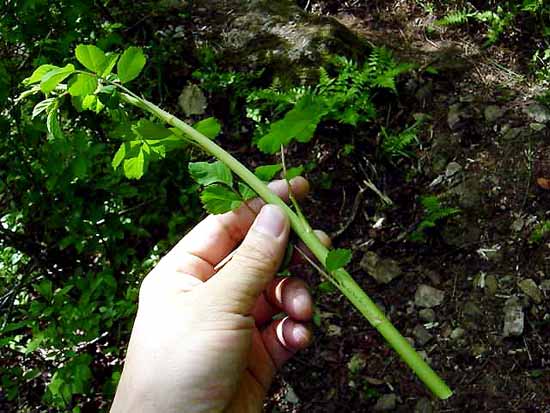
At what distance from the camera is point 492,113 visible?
3.33 metres

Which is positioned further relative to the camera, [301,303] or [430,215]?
[430,215]

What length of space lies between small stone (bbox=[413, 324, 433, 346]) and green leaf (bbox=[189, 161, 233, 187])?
4.65 ft

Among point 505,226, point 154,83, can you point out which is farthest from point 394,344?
point 154,83

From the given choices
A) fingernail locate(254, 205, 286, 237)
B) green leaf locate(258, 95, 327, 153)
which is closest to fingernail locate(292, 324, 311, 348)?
fingernail locate(254, 205, 286, 237)

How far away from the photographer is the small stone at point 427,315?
277 cm

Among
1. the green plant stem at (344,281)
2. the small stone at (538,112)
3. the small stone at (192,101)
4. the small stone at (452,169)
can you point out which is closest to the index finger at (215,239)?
the green plant stem at (344,281)

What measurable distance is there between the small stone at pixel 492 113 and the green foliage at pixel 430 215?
678mm

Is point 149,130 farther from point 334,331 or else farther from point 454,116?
point 454,116

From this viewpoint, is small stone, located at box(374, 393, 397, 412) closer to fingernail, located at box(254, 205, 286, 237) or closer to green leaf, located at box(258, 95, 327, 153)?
fingernail, located at box(254, 205, 286, 237)

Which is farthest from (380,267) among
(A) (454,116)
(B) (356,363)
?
(A) (454,116)

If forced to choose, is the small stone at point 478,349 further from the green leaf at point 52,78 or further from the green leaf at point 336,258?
the green leaf at point 52,78

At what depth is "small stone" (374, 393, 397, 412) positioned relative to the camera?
8.45 feet

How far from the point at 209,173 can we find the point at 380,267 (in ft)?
4.78

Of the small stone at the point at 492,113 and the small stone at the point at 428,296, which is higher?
the small stone at the point at 492,113
